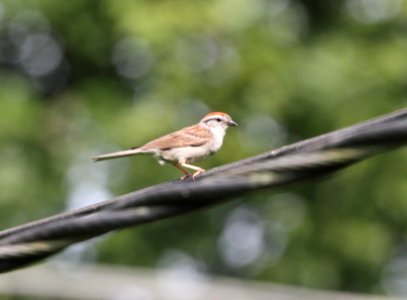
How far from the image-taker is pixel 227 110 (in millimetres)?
12984

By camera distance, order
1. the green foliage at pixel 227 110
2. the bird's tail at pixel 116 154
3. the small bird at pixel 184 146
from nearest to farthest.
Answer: the bird's tail at pixel 116 154
the small bird at pixel 184 146
the green foliage at pixel 227 110

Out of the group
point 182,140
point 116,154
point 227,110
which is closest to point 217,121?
point 182,140

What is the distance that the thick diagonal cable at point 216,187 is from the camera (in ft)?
11.0

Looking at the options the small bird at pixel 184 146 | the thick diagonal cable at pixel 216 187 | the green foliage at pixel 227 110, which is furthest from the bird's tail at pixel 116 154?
the green foliage at pixel 227 110

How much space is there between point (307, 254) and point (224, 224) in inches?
53.0

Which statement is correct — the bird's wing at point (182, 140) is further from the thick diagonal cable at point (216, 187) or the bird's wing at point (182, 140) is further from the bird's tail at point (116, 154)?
the thick diagonal cable at point (216, 187)

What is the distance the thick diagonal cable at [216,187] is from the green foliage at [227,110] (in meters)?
8.45

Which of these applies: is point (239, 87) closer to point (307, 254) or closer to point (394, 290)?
point (307, 254)

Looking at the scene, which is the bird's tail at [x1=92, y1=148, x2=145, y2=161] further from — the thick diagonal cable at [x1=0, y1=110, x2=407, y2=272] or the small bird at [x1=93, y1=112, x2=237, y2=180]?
the thick diagonal cable at [x1=0, y1=110, x2=407, y2=272]

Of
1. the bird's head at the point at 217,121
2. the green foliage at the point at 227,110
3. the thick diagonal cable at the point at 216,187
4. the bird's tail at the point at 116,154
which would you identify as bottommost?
the thick diagonal cable at the point at 216,187

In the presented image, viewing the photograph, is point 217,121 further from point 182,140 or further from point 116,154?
point 116,154

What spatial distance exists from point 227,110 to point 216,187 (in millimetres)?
9563

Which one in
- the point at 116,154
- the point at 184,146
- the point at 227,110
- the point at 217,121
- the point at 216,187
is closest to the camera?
the point at 216,187

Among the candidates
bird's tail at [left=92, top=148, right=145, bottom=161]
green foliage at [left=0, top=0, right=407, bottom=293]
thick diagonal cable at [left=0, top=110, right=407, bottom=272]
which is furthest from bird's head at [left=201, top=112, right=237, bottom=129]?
green foliage at [left=0, top=0, right=407, bottom=293]
